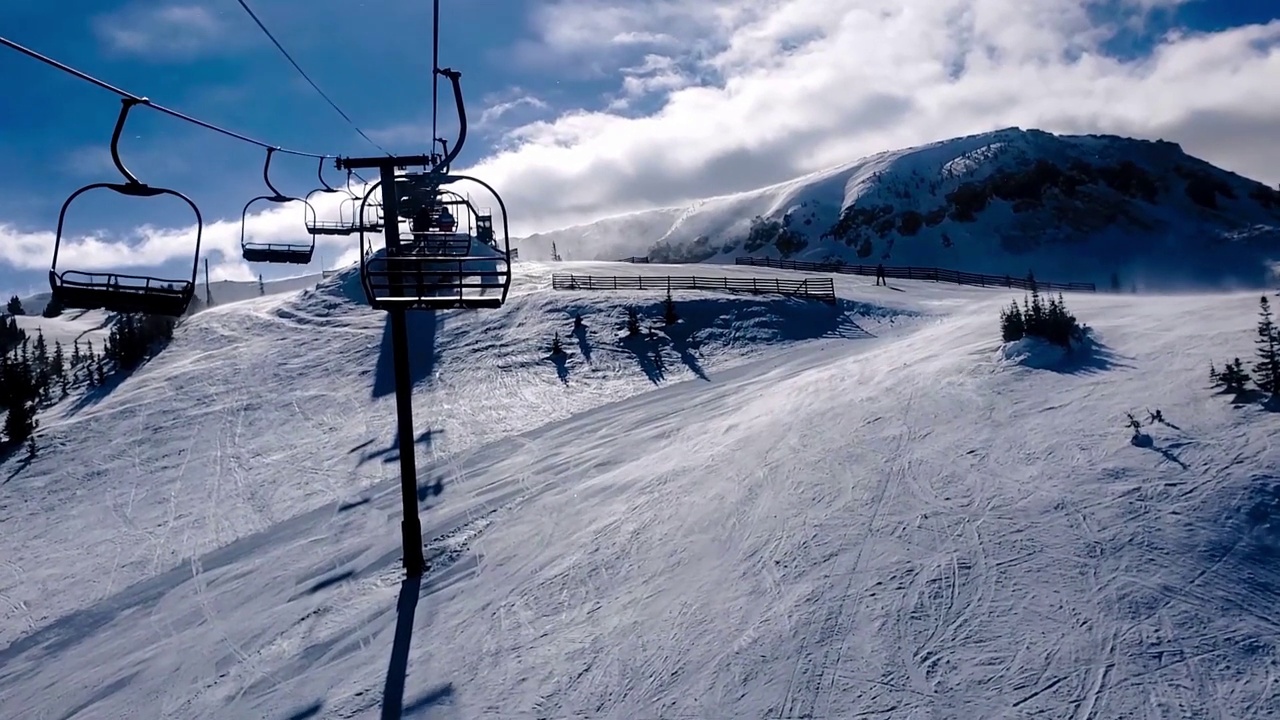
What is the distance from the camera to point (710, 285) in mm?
42250

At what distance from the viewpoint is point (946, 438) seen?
1563 centimetres

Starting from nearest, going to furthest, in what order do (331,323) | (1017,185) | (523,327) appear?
(523,327) → (331,323) → (1017,185)

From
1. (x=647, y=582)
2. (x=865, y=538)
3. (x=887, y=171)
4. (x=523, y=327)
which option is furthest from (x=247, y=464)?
(x=887, y=171)

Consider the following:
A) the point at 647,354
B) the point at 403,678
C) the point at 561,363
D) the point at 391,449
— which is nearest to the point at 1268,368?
the point at 403,678

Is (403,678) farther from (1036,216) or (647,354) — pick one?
(1036,216)

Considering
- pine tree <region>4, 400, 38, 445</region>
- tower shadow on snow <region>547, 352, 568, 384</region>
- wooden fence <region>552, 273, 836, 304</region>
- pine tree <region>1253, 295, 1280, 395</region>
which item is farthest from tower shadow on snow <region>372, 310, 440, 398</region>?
pine tree <region>1253, 295, 1280, 395</region>

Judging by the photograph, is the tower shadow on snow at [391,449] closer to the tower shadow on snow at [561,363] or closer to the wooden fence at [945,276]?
the tower shadow on snow at [561,363]

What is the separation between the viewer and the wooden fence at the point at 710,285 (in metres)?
39.8

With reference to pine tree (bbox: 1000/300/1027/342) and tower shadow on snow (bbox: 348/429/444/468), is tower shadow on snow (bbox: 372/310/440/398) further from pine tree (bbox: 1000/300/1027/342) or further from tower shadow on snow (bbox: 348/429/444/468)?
pine tree (bbox: 1000/300/1027/342)

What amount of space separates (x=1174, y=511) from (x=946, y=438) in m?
4.48

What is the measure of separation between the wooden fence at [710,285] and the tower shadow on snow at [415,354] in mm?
7194

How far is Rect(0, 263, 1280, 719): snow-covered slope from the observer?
995cm

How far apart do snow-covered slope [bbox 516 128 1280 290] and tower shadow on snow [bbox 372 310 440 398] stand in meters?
44.5

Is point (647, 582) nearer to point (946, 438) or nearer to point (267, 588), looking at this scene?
point (946, 438)
